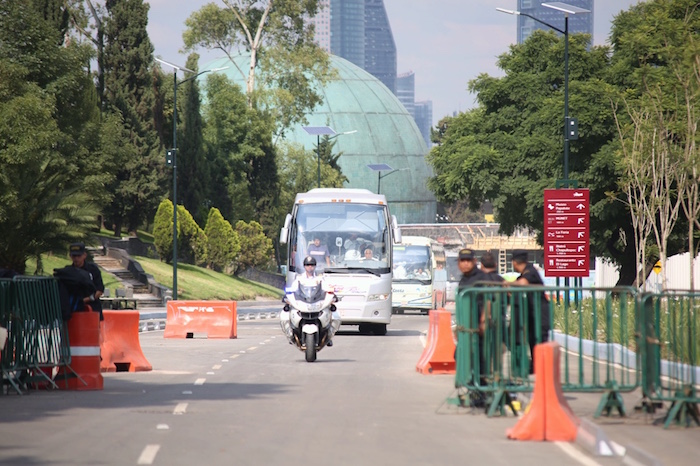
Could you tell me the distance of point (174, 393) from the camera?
50.0ft

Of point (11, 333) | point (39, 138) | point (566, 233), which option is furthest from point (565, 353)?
point (39, 138)

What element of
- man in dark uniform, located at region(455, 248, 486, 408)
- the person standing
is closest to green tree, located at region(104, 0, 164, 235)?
the person standing

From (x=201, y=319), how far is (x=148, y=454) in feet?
70.2

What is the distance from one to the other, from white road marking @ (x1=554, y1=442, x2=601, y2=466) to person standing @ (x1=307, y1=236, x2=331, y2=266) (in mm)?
20423

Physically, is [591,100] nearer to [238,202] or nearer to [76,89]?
[76,89]

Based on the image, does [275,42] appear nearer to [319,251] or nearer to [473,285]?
[319,251]

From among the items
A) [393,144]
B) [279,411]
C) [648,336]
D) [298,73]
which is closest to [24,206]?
[279,411]

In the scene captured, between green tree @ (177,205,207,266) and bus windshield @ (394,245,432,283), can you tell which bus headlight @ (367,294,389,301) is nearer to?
bus windshield @ (394,245,432,283)

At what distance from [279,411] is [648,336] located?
397 centimetres

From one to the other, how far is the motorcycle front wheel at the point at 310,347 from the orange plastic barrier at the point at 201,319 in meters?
9.92

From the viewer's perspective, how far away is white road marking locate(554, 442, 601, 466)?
9.73 metres

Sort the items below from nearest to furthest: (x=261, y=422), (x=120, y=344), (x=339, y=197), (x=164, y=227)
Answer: (x=261, y=422)
(x=120, y=344)
(x=339, y=197)
(x=164, y=227)

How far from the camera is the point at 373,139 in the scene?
429 ft

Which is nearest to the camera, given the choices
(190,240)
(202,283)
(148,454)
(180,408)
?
(148,454)
